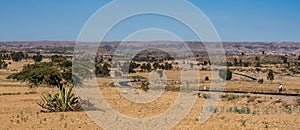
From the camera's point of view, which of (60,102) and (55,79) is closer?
(55,79)

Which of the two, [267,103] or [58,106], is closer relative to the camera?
[58,106]

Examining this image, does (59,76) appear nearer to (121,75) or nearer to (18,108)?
(18,108)

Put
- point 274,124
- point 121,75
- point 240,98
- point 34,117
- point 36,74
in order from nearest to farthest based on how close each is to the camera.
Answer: point 274,124 < point 34,117 < point 36,74 < point 240,98 < point 121,75

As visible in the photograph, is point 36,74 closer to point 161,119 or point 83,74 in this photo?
point 83,74

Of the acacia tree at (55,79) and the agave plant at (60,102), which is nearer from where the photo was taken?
the acacia tree at (55,79)

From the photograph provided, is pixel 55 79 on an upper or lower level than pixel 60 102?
upper

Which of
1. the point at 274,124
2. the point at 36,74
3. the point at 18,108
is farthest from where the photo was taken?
the point at 18,108

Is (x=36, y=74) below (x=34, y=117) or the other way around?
the other way around

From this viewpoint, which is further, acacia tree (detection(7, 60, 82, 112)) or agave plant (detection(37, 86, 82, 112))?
agave plant (detection(37, 86, 82, 112))

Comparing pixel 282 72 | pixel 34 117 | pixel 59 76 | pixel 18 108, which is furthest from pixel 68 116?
pixel 282 72
